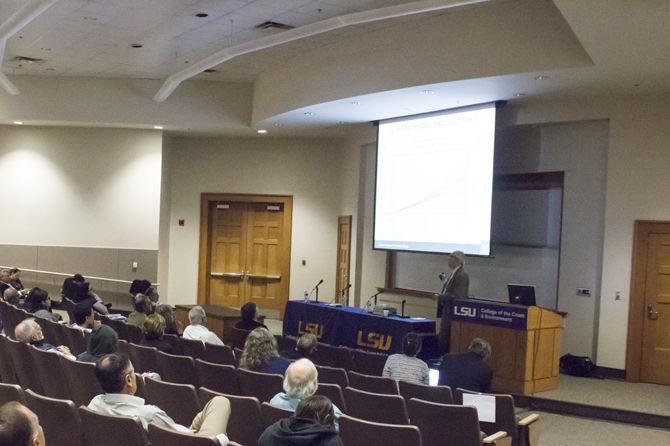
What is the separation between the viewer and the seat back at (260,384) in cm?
439

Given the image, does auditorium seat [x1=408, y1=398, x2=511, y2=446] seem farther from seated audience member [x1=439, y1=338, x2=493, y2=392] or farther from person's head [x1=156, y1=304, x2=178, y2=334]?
person's head [x1=156, y1=304, x2=178, y2=334]

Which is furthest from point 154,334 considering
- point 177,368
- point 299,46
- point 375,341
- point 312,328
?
point 299,46

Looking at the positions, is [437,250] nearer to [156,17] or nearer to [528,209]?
[528,209]

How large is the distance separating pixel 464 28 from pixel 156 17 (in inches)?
154

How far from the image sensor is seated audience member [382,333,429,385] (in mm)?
5434

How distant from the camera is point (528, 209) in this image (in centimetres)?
964

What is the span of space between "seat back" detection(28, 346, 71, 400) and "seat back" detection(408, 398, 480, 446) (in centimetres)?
241

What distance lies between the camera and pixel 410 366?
5453mm

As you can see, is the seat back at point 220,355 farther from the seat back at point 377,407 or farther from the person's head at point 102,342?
the seat back at point 377,407

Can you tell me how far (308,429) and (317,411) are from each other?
0.09 meters

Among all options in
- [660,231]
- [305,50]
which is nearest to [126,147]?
[305,50]

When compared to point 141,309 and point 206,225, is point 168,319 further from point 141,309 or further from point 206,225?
point 206,225

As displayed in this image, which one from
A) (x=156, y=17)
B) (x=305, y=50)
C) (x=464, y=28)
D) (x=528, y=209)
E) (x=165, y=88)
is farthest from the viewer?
(x=165, y=88)

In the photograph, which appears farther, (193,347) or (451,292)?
(451,292)
